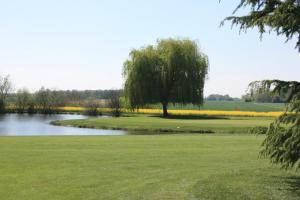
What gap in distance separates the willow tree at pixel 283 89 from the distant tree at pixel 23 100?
8330 cm

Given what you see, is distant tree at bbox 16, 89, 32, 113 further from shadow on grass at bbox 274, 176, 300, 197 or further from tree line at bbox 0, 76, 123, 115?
shadow on grass at bbox 274, 176, 300, 197

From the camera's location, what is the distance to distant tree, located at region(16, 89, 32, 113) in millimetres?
89438

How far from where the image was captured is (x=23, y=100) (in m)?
92.6

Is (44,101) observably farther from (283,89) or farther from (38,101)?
(283,89)

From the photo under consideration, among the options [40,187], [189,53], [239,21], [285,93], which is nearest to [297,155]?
[285,93]

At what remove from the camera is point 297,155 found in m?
8.54

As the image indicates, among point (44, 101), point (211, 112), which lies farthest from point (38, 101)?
point (211, 112)

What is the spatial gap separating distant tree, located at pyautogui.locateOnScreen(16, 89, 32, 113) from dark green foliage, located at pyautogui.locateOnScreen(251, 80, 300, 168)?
83540mm

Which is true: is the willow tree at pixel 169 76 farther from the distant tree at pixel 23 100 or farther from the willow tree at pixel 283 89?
the willow tree at pixel 283 89

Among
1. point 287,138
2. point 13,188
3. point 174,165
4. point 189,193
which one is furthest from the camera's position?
point 174,165

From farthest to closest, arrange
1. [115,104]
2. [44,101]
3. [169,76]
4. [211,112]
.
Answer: [44,101], [115,104], [211,112], [169,76]

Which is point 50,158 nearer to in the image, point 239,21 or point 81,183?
point 81,183

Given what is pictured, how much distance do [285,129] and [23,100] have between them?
290 ft

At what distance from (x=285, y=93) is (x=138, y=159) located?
5.98 m
